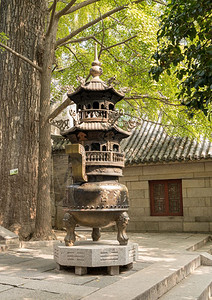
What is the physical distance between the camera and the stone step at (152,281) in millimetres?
3924

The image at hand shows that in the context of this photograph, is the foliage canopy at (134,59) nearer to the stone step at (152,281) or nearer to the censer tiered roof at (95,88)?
the censer tiered roof at (95,88)

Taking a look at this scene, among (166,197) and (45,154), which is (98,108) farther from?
(166,197)

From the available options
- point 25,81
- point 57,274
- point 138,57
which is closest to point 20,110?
point 25,81

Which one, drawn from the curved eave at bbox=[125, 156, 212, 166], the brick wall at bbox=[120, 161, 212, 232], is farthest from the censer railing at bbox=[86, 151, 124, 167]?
the brick wall at bbox=[120, 161, 212, 232]

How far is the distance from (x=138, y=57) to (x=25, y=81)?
3529 millimetres

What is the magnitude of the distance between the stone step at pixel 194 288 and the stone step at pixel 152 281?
75 millimetres

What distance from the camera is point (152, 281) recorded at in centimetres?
450

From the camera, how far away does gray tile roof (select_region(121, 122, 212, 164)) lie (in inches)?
471

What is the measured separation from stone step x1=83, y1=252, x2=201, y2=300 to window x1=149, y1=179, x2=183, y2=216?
21.2 feet

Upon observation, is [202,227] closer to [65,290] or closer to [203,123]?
[203,123]

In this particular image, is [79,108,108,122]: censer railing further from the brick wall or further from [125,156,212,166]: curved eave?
the brick wall

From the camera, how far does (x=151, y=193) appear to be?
1310cm

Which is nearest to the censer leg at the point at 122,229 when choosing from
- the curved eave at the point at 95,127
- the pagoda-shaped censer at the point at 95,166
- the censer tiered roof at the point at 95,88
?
the pagoda-shaped censer at the point at 95,166

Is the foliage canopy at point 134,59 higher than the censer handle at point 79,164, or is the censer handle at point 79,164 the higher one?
the foliage canopy at point 134,59
